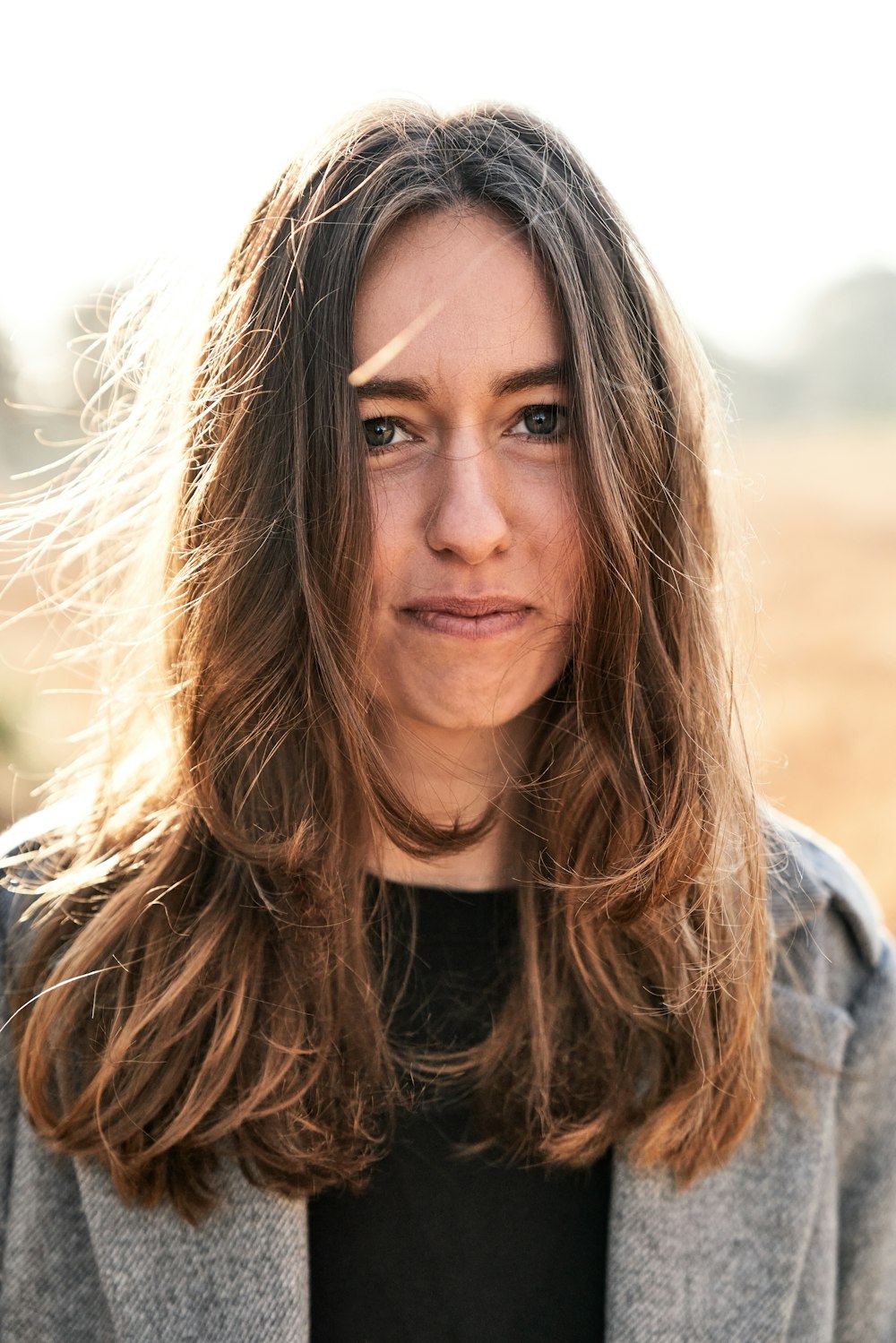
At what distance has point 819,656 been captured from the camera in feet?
31.6

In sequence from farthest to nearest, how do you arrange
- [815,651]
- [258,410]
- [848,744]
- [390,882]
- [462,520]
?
[815,651], [848,744], [390,882], [258,410], [462,520]

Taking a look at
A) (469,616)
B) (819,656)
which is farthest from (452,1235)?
(819,656)

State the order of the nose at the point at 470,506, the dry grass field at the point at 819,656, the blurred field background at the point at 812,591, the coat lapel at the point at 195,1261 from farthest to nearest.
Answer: the dry grass field at the point at 819,656
the blurred field background at the point at 812,591
the coat lapel at the point at 195,1261
the nose at the point at 470,506

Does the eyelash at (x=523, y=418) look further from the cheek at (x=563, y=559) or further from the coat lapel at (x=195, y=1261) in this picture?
the coat lapel at (x=195, y=1261)

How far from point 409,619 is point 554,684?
309 millimetres

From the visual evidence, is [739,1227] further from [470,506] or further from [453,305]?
[453,305]

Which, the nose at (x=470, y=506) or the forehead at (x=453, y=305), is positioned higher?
the forehead at (x=453, y=305)

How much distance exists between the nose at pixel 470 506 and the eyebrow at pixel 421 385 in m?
0.07

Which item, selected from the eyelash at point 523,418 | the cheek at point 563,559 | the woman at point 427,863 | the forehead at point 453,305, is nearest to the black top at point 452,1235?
the woman at point 427,863

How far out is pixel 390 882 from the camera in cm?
174

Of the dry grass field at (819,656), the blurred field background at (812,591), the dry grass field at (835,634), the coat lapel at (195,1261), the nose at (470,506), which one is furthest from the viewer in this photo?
the dry grass field at (835,634)

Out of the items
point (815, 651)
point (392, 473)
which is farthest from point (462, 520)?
point (815, 651)

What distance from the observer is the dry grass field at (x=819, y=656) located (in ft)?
12.8

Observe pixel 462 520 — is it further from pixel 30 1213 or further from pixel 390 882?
pixel 30 1213
